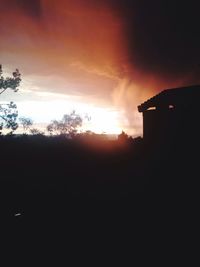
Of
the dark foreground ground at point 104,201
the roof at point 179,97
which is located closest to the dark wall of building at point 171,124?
the roof at point 179,97

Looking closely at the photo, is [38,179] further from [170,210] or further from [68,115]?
[68,115]

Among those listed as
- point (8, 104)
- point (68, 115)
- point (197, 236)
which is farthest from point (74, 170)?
point (68, 115)

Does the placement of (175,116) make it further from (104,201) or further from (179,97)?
(104,201)

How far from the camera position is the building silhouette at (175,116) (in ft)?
45.0

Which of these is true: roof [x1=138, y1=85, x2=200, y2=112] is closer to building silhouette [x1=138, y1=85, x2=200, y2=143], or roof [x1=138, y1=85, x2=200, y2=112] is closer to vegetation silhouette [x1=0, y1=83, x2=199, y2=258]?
building silhouette [x1=138, y1=85, x2=200, y2=143]

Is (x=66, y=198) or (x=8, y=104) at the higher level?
(x=8, y=104)

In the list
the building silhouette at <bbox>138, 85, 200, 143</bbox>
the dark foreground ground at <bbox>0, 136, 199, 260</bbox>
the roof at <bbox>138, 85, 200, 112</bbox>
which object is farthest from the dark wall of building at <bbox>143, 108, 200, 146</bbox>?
the dark foreground ground at <bbox>0, 136, 199, 260</bbox>

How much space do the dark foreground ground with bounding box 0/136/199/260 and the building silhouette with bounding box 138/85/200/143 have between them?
627 mm

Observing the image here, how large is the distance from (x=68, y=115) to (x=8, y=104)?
2114 inches

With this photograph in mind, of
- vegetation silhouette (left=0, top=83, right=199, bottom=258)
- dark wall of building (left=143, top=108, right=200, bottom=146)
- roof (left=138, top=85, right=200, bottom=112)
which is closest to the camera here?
vegetation silhouette (left=0, top=83, right=199, bottom=258)

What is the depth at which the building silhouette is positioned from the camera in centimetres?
1372

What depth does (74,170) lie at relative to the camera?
22.0m

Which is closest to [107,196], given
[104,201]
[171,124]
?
[104,201]

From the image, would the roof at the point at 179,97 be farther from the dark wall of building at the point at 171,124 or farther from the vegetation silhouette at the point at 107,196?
the vegetation silhouette at the point at 107,196
